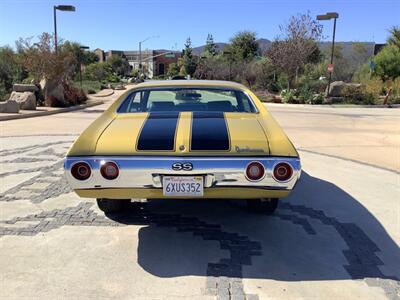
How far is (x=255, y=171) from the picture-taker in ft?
10.7

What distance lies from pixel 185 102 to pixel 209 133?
4.85 feet

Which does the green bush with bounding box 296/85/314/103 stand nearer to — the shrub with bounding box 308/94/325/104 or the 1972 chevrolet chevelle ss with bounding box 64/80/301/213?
the shrub with bounding box 308/94/325/104

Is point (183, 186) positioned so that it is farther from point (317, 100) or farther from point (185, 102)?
point (317, 100)

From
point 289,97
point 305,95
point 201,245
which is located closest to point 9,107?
point 201,245

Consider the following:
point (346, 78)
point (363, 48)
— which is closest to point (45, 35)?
point (346, 78)

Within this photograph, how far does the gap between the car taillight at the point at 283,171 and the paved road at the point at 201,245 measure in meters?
0.73

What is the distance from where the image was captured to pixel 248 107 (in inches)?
187

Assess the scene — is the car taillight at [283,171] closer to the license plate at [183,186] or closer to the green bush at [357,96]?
the license plate at [183,186]

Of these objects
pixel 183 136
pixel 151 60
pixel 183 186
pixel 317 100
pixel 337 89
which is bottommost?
pixel 317 100

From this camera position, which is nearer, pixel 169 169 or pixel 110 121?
pixel 169 169

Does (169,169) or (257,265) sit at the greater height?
(169,169)

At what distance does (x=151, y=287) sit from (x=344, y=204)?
2942 millimetres

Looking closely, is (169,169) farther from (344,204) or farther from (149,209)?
(344,204)

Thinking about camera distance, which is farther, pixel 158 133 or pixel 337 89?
pixel 337 89
